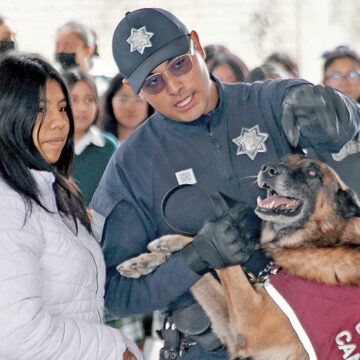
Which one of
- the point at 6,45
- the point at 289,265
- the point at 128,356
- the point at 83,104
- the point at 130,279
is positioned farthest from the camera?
the point at 6,45

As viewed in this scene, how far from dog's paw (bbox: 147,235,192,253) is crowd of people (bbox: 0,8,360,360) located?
0.12ft

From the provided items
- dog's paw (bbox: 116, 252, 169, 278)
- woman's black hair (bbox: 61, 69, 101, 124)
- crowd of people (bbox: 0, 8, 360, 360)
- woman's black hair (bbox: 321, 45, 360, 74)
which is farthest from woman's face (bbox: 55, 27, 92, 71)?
dog's paw (bbox: 116, 252, 169, 278)

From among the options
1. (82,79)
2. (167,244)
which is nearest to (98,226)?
(167,244)

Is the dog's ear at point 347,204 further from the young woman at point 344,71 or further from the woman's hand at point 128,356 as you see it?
the young woman at point 344,71

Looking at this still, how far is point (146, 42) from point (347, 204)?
965 mm

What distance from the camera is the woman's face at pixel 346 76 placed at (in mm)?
3609

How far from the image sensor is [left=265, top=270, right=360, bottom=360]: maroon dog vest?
1.78 m

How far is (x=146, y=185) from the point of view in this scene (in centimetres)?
182

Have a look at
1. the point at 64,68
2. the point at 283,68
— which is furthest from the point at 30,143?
the point at 283,68

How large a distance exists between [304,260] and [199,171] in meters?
0.62

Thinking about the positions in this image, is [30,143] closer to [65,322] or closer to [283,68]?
[65,322]

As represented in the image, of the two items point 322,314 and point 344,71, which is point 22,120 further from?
point 344,71

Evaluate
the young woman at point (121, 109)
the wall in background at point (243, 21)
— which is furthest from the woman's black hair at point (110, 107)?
the wall in background at point (243, 21)

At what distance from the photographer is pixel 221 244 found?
1.64 metres
